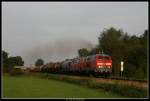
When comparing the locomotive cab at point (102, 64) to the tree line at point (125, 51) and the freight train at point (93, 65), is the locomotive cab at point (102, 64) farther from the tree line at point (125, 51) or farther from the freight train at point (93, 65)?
the tree line at point (125, 51)

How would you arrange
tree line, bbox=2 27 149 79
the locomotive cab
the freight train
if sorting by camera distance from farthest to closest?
tree line, bbox=2 27 149 79 → the freight train → the locomotive cab

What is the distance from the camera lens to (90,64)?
3766 cm

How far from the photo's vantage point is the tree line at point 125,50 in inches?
1609

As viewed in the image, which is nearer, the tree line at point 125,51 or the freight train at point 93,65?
the freight train at point 93,65

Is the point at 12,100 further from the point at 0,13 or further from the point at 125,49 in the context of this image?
the point at 125,49

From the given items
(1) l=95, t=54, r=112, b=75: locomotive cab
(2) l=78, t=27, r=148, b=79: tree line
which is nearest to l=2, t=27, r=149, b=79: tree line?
(2) l=78, t=27, r=148, b=79: tree line

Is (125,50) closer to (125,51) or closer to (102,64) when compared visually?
(125,51)

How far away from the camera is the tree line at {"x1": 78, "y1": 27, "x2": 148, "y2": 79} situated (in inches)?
1609

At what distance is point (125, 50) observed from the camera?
50125mm

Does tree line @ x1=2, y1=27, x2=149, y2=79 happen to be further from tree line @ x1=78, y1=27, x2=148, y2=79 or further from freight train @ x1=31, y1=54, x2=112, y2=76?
freight train @ x1=31, y1=54, x2=112, y2=76

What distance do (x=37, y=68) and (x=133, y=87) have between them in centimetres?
5710

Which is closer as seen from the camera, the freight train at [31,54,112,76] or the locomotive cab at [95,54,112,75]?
the locomotive cab at [95,54,112,75]

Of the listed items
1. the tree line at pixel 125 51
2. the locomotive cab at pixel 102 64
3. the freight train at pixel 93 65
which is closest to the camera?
the locomotive cab at pixel 102 64

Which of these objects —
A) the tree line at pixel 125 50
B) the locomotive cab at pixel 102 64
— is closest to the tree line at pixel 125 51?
the tree line at pixel 125 50
